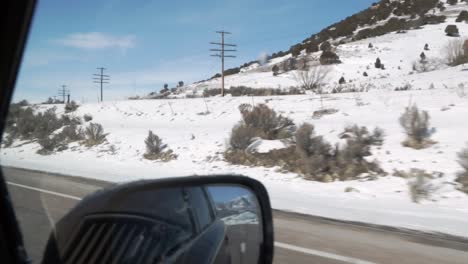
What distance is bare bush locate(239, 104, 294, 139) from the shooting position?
1822 centimetres

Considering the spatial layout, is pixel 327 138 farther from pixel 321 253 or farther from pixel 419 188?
pixel 321 253

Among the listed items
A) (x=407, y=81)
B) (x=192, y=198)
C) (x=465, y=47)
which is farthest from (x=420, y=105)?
(x=465, y=47)

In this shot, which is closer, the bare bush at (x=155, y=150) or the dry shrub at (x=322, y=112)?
the bare bush at (x=155, y=150)

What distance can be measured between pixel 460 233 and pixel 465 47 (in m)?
34.5

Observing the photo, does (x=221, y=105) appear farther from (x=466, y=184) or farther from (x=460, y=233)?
(x=460, y=233)

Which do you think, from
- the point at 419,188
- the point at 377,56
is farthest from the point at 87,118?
the point at 377,56

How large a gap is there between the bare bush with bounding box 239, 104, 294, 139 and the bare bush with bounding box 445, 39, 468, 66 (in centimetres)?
2248

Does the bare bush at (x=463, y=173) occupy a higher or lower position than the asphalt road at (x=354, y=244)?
higher

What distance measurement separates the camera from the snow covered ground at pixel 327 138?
969 centimetres

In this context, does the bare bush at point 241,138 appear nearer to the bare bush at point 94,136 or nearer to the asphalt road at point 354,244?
the bare bush at point 94,136

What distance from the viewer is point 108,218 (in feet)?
6.56

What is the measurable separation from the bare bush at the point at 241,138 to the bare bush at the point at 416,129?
474 centimetres

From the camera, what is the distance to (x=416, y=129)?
14727mm

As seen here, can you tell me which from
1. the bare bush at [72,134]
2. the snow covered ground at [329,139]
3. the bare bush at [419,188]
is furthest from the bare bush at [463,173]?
the bare bush at [72,134]
